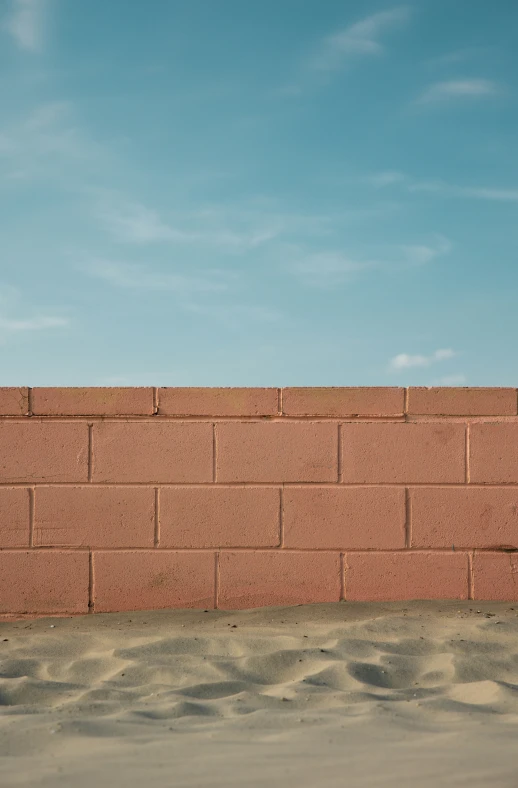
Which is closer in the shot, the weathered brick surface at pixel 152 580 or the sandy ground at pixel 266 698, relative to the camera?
the sandy ground at pixel 266 698

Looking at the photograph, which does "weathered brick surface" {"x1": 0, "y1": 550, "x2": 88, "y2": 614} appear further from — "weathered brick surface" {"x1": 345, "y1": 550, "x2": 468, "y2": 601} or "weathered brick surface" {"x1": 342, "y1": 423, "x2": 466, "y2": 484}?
"weathered brick surface" {"x1": 342, "y1": 423, "x2": 466, "y2": 484}

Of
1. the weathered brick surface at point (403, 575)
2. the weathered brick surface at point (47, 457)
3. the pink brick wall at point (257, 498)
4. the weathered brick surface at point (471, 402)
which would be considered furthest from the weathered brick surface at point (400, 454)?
the weathered brick surface at point (47, 457)

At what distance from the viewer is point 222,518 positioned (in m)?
4.60

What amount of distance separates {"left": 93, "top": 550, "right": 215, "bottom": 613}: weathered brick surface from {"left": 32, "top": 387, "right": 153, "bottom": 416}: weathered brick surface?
83 centimetres

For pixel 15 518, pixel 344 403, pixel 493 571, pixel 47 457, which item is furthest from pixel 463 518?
pixel 15 518

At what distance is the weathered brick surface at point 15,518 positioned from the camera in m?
4.66

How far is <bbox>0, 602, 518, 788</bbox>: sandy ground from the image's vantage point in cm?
207

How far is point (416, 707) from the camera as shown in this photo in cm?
268

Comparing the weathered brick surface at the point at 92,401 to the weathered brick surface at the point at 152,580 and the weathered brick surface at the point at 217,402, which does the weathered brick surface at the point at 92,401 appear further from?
the weathered brick surface at the point at 152,580

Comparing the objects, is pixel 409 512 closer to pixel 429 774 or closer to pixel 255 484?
pixel 255 484

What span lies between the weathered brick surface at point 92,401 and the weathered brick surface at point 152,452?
8 cm

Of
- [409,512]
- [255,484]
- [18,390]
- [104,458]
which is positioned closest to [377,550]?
[409,512]

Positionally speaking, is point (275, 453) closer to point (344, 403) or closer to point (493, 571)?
point (344, 403)

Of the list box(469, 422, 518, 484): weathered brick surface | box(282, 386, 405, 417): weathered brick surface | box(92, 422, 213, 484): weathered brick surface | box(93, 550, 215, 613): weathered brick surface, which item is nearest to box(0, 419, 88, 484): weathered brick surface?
box(92, 422, 213, 484): weathered brick surface
